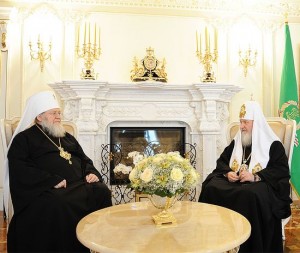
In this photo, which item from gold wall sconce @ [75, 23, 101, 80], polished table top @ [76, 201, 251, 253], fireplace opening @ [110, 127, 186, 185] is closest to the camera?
polished table top @ [76, 201, 251, 253]

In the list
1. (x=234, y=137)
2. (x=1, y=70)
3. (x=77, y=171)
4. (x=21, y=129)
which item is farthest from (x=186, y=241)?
(x=1, y=70)

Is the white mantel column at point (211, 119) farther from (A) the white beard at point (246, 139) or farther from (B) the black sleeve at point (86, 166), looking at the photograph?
(B) the black sleeve at point (86, 166)

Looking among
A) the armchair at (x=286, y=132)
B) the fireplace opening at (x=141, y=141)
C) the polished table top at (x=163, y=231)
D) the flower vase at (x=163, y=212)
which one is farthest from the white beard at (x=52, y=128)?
the armchair at (x=286, y=132)

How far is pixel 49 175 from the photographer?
2709mm

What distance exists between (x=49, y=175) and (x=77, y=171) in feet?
1.41

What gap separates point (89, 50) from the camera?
4773 millimetres

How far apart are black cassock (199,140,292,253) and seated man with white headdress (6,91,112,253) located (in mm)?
1140

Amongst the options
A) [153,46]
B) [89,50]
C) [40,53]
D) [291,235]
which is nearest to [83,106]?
[89,50]

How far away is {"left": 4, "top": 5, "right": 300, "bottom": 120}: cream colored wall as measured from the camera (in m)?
4.93

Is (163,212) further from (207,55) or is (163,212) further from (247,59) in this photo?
(247,59)

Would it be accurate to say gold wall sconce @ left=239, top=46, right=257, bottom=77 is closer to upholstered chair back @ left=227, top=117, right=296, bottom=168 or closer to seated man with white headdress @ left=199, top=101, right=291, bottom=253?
upholstered chair back @ left=227, top=117, right=296, bottom=168

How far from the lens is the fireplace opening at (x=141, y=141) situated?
5199mm

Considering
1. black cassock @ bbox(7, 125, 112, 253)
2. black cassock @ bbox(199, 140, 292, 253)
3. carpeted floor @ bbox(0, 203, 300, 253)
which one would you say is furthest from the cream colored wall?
black cassock @ bbox(199, 140, 292, 253)

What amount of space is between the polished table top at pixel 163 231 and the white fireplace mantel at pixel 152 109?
8.30 feet
